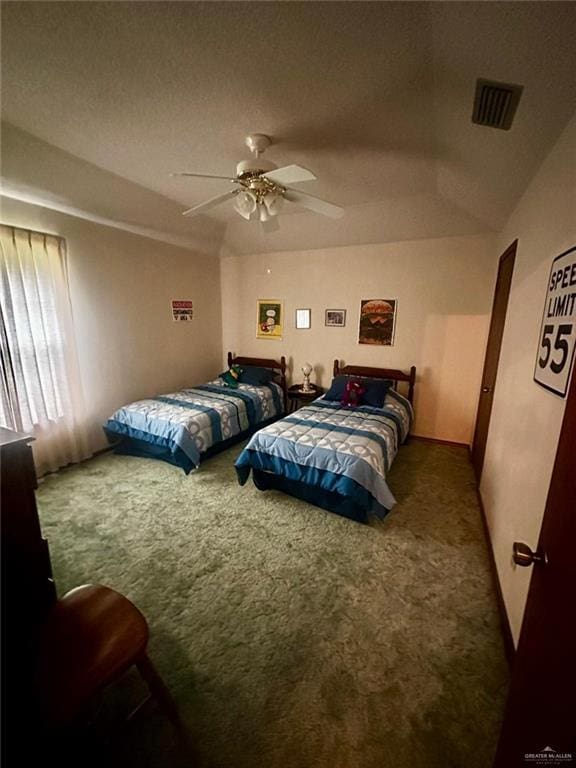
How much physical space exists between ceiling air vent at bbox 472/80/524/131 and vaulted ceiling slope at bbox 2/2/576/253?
0.14 feet

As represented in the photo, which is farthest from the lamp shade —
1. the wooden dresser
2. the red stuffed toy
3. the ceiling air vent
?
the red stuffed toy

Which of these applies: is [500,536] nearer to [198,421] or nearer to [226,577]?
[226,577]

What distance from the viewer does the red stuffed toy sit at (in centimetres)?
347

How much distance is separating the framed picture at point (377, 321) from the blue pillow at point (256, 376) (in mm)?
1389

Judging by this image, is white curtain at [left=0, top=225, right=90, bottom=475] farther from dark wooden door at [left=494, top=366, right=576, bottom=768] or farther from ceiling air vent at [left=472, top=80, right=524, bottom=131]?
dark wooden door at [left=494, top=366, right=576, bottom=768]

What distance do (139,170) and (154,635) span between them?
3.26 metres

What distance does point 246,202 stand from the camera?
205cm

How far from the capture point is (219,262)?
15.6 ft

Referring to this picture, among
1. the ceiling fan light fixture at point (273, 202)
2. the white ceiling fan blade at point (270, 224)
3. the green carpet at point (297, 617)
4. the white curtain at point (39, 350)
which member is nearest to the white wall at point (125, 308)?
the white curtain at point (39, 350)

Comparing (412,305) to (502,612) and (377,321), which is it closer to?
(377,321)

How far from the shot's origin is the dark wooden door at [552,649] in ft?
2.37

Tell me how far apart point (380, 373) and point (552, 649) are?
3.29 metres

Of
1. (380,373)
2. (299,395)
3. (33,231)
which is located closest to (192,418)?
A: (299,395)

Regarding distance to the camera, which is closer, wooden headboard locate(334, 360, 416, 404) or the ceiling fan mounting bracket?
the ceiling fan mounting bracket
